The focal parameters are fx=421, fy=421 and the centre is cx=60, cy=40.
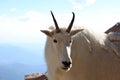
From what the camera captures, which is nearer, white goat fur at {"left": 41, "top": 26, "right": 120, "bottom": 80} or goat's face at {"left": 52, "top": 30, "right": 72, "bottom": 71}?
goat's face at {"left": 52, "top": 30, "right": 72, "bottom": 71}

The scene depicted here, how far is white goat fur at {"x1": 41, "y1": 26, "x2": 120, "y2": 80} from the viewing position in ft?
52.3

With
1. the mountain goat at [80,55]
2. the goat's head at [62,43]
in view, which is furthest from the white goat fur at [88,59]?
the goat's head at [62,43]

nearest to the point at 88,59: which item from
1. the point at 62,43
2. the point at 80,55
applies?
the point at 80,55

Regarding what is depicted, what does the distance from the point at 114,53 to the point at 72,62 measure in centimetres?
224

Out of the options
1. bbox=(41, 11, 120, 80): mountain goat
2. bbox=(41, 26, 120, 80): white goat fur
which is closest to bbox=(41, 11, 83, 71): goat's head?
bbox=(41, 11, 120, 80): mountain goat

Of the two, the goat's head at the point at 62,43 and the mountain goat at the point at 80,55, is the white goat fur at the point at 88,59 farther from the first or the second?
the goat's head at the point at 62,43

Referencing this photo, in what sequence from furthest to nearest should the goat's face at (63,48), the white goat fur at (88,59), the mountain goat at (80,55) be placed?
the white goat fur at (88,59) → the mountain goat at (80,55) → the goat's face at (63,48)

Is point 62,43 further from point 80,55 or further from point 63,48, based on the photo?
point 80,55

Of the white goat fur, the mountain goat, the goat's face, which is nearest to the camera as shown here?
the goat's face

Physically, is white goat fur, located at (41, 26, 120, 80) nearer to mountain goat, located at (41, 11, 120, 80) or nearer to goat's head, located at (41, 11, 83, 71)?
mountain goat, located at (41, 11, 120, 80)

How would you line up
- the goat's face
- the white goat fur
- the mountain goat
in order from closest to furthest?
the goat's face
the mountain goat
the white goat fur

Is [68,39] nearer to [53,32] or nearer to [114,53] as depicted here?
[53,32]

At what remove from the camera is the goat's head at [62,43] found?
14711 mm

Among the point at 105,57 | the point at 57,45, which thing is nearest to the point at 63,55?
the point at 57,45
